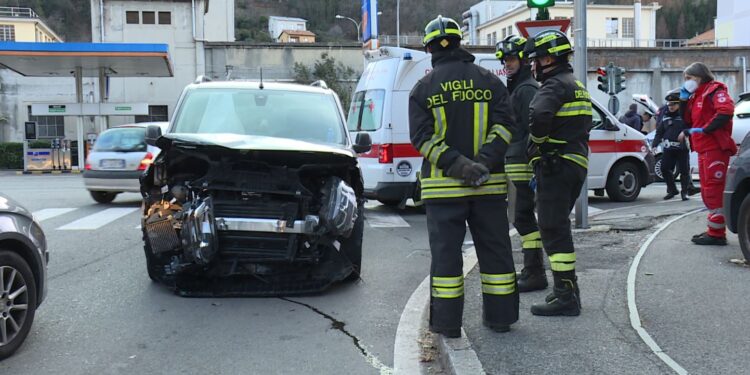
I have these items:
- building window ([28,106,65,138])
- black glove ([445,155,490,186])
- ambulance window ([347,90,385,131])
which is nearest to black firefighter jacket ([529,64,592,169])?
black glove ([445,155,490,186])

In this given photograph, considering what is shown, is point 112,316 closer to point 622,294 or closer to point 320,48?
point 622,294

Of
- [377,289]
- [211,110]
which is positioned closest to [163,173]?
[211,110]

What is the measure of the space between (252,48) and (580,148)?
108 ft

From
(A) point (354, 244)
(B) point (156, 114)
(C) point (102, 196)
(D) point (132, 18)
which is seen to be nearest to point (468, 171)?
(A) point (354, 244)

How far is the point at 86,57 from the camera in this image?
27.5 metres

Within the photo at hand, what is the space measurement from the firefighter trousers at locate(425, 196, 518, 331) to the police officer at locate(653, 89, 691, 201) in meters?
8.23

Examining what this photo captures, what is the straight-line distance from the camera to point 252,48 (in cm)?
3616

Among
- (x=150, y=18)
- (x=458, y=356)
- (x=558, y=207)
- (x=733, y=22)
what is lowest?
(x=458, y=356)

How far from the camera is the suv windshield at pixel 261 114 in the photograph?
21.7 ft

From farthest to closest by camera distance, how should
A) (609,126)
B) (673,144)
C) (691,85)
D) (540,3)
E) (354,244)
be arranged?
1. (609,126)
2. (673,144)
3. (540,3)
4. (691,85)
5. (354,244)

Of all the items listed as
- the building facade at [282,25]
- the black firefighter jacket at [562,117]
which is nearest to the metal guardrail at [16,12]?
the building facade at [282,25]

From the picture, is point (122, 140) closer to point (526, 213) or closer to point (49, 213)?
point (49, 213)

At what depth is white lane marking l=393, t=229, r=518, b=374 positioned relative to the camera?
14.2 feet

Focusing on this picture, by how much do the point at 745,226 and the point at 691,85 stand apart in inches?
77.2
